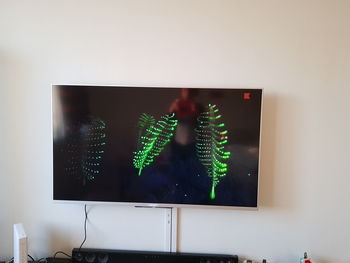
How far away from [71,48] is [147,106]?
2.25 feet

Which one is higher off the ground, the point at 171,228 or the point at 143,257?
the point at 171,228

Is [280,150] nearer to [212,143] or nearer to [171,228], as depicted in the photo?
[212,143]

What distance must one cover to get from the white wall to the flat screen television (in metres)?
0.14

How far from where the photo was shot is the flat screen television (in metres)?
1.77

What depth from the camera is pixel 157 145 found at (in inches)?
70.9

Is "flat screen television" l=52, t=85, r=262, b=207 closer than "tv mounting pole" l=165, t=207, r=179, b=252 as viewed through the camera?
Yes

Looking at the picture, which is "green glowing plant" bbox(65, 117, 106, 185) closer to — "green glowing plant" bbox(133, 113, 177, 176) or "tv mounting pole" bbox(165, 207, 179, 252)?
"green glowing plant" bbox(133, 113, 177, 176)

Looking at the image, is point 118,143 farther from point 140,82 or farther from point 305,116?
point 305,116

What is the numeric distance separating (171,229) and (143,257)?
269mm

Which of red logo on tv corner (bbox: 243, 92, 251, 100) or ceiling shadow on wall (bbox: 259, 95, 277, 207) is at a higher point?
red logo on tv corner (bbox: 243, 92, 251, 100)

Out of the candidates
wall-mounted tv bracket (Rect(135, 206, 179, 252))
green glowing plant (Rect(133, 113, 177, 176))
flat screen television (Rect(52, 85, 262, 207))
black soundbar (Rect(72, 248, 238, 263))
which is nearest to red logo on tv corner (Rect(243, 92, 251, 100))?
flat screen television (Rect(52, 85, 262, 207))

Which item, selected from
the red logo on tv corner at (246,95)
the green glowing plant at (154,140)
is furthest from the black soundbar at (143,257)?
the red logo on tv corner at (246,95)

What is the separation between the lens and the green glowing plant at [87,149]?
1.81 m

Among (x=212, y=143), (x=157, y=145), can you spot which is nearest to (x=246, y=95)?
(x=212, y=143)
